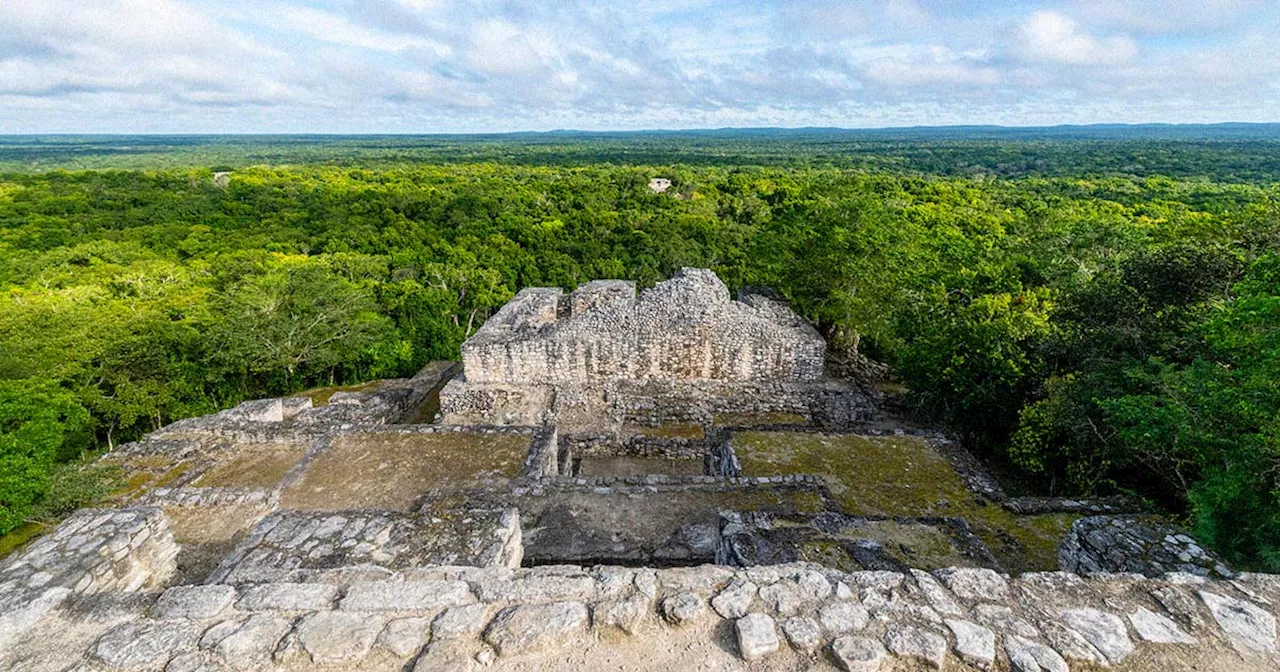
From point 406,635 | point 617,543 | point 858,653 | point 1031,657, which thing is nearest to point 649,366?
point 617,543

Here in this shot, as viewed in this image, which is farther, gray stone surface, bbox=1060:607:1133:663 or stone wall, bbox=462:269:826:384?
stone wall, bbox=462:269:826:384

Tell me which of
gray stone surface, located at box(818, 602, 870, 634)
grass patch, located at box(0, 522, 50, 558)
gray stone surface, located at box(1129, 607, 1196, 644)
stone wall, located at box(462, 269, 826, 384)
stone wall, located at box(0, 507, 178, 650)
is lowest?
grass patch, located at box(0, 522, 50, 558)

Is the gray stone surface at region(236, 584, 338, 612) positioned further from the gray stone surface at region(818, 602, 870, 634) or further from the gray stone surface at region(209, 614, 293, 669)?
the gray stone surface at region(818, 602, 870, 634)

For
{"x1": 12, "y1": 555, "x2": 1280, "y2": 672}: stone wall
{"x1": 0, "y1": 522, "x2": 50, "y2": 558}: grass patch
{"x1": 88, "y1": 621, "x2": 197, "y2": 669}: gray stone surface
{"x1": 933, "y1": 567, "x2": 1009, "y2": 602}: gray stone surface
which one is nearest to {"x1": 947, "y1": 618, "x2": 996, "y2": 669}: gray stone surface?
{"x1": 12, "y1": 555, "x2": 1280, "y2": 672}: stone wall

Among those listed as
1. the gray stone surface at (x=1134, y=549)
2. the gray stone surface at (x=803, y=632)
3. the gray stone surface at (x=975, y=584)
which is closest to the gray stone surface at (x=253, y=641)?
the gray stone surface at (x=803, y=632)

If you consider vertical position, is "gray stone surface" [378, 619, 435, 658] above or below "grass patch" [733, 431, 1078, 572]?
above

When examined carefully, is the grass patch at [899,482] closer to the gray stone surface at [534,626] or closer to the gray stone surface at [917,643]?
the gray stone surface at [917,643]

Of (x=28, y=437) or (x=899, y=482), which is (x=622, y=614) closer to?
(x=899, y=482)
